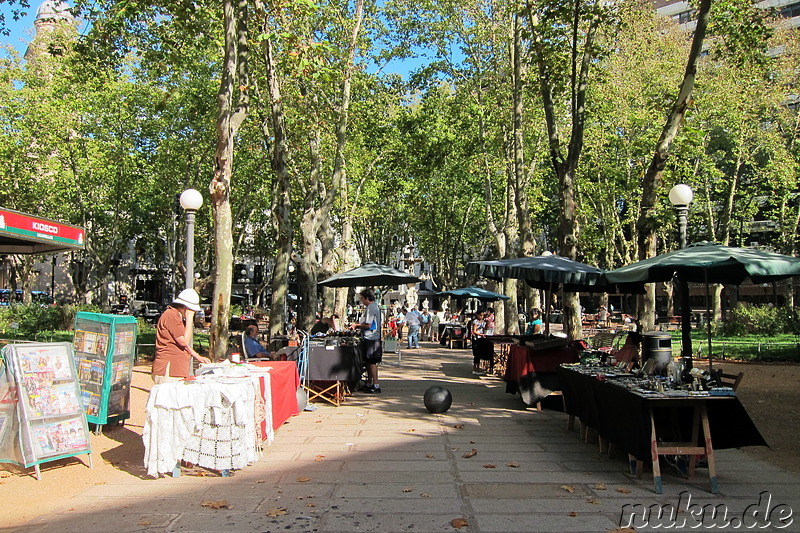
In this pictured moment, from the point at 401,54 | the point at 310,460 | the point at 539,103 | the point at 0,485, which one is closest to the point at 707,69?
the point at 539,103

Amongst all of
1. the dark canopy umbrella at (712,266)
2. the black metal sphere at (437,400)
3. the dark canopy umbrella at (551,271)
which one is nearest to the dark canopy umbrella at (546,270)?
the dark canopy umbrella at (551,271)

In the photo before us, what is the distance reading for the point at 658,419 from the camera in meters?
6.45

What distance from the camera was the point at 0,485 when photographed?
6090 millimetres

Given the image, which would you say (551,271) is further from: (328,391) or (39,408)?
(39,408)

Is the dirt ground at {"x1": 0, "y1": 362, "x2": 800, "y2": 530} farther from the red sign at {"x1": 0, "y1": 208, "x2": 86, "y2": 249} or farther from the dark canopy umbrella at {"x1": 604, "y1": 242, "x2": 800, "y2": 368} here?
the red sign at {"x1": 0, "y1": 208, "x2": 86, "y2": 249}

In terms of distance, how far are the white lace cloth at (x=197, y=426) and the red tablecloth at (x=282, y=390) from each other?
1.11 meters

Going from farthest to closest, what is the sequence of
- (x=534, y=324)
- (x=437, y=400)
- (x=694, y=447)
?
(x=534, y=324) → (x=437, y=400) → (x=694, y=447)

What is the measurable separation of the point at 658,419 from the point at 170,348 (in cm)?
549

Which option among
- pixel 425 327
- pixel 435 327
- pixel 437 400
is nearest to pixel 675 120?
pixel 437 400

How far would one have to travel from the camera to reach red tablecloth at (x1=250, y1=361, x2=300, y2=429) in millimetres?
7875

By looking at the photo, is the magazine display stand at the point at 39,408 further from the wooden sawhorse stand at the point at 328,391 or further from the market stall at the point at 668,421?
the market stall at the point at 668,421

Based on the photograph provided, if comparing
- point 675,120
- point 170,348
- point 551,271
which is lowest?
point 170,348

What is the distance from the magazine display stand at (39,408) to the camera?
632 cm

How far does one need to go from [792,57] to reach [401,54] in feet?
52.6
